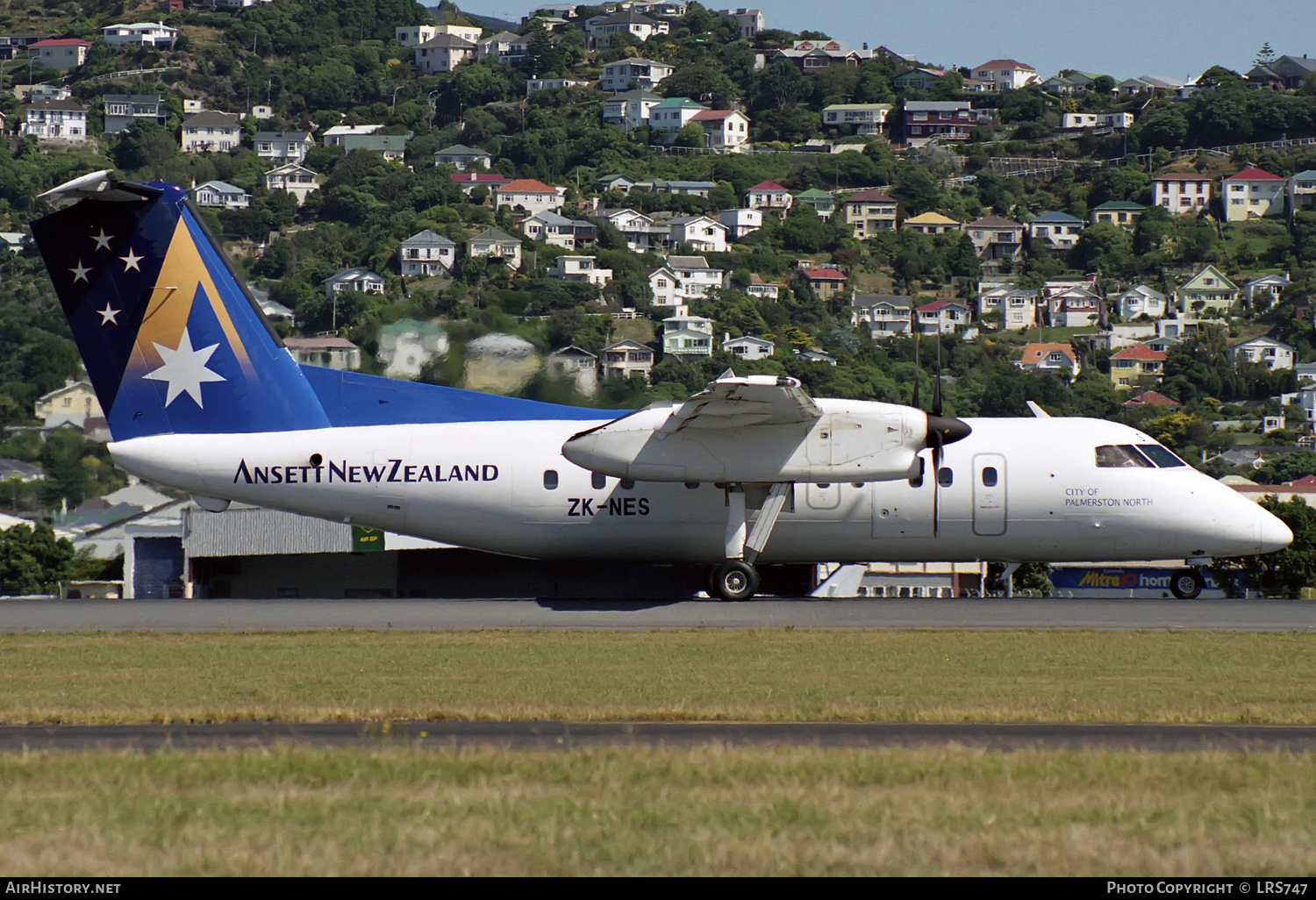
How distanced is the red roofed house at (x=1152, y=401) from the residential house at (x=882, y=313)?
2271cm

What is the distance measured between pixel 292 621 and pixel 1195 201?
189955 millimetres

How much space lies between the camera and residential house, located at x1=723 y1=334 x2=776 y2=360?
10638 centimetres

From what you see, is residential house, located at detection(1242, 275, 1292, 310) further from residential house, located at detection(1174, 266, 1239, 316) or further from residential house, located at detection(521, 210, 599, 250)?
residential house, located at detection(521, 210, 599, 250)

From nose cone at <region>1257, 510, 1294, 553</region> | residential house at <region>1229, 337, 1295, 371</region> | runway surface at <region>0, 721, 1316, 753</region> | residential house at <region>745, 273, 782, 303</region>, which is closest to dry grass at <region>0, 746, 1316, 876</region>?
runway surface at <region>0, 721, 1316, 753</region>

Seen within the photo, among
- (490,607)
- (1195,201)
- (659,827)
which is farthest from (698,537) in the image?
(1195,201)

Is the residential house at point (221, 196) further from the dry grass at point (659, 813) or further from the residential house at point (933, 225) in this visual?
the dry grass at point (659, 813)

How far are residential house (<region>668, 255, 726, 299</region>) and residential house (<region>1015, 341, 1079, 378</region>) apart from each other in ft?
96.7

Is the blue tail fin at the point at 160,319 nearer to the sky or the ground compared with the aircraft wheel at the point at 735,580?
nearer to the sky

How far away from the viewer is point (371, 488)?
2525 cm

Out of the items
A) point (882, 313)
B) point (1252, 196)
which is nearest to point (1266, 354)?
point (882, 313)

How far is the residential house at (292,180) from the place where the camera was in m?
183

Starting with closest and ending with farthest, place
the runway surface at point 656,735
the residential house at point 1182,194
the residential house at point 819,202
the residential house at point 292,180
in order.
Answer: the runway surface at point 656,735 → the residential house at point 292,180 → the residential house at point 819,202 → the residential house at point 1182,194

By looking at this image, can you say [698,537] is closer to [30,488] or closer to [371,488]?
[371,488]

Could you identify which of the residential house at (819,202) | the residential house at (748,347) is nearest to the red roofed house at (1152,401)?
the residential house at (748,347)
